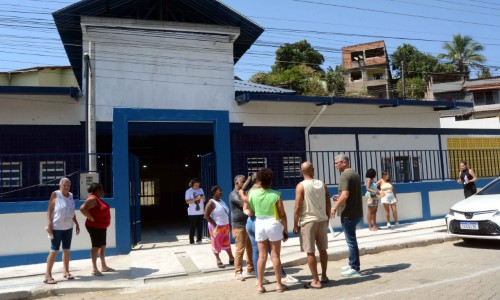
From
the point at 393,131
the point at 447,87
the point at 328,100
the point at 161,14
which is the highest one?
the point at 447,87

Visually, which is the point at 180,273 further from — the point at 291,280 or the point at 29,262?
the point at 29,262

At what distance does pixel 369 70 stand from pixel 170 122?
150ft

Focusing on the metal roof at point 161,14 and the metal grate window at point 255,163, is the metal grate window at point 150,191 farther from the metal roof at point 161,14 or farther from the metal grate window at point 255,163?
the metal grate window at point 255,163

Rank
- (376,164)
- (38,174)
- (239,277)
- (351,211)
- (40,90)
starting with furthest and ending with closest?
(376,164), (38,174), (40,90), (239,277), (351,211)

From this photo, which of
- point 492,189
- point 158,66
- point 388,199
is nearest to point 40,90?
point 158,66

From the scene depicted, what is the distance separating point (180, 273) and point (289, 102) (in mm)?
7087

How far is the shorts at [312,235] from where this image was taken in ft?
18.1

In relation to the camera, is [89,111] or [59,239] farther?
[89,111]

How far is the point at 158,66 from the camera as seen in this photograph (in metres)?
11.2

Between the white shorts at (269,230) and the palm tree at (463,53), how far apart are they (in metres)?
48.9

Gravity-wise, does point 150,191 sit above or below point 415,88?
below

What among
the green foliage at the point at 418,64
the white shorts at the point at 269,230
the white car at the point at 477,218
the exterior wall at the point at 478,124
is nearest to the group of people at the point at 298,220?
the white shorts at the point at 269,230

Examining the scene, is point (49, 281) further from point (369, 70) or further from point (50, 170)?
point (369, 70)

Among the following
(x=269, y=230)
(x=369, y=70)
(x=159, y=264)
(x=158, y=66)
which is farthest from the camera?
(x=369, y=70)
